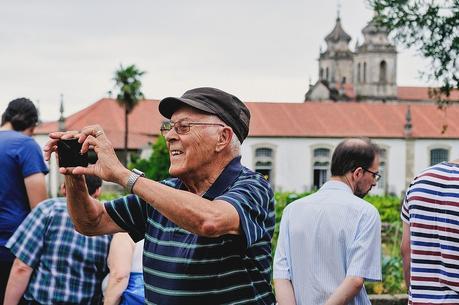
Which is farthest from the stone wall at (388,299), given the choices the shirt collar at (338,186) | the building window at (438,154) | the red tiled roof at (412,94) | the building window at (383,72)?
the red tiled roof at (412,94)

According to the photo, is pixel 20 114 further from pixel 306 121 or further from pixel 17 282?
pixel 306 121

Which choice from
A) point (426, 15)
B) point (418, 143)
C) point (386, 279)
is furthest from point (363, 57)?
point (386, 279)

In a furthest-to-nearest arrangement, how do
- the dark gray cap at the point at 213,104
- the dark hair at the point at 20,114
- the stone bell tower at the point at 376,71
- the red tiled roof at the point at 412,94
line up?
the red tiled roof at the point at 412,94
the stone bell tower at the point at 376,71
the dark hair at the point at 20,114
the dark gray cap at the point at 213,104

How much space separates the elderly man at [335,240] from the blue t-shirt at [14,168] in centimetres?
172

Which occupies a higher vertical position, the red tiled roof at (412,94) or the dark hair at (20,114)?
the red tiled roof at (412,94)

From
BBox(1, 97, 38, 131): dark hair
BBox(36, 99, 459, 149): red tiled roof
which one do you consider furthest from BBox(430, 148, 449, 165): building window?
BBox(1, 97, 38, 131): dark hair

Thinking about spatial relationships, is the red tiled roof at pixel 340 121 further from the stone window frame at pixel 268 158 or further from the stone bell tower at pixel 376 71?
the stone bell tower at pixel 376 71

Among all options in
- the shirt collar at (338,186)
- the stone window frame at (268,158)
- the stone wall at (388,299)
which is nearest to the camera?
the shirt collar at (338,186)

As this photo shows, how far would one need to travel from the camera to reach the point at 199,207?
269 cm

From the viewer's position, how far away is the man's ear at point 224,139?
3086 mm

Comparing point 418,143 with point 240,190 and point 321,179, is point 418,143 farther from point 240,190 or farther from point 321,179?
point 240,190

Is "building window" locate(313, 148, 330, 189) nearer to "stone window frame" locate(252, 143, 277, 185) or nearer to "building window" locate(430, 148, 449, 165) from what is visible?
"stone window frame" locate(252, 143, 277, 185)

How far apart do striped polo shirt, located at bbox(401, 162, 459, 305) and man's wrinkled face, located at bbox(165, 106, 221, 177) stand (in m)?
1.05

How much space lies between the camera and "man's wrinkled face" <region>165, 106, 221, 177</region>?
304cm
